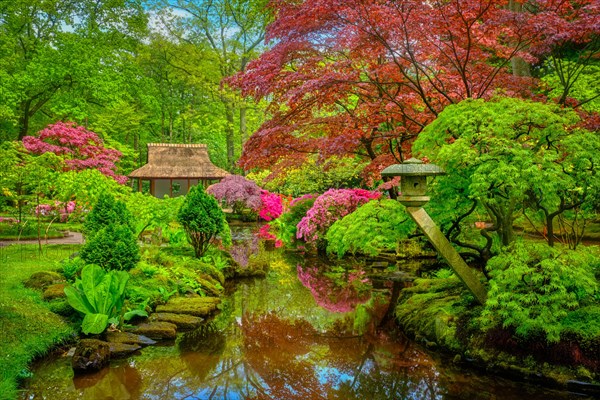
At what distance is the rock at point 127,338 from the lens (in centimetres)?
529

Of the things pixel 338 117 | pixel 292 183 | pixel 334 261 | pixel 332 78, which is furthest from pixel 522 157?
pixel 292 183

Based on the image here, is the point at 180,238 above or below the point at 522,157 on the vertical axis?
below

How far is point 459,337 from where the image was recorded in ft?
16.6

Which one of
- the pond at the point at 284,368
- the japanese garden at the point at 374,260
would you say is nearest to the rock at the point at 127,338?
the japanese garden at the point at 374,260

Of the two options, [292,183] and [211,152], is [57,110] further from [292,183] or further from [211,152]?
[211,152]

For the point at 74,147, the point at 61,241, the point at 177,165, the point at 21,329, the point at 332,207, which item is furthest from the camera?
the point at 177,165

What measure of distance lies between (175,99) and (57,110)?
1142 cm

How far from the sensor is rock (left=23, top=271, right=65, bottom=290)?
20.9 ft

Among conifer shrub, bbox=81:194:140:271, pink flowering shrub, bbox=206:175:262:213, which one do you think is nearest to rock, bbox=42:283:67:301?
conifer shrub, bbox=81:194:140:271

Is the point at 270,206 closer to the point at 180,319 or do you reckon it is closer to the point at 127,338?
the point at 180,319

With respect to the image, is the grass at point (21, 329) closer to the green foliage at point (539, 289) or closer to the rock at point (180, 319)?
the rock at point (180, 319)

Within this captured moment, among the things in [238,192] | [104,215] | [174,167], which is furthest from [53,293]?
[174,167]

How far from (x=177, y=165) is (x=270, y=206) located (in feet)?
21.9

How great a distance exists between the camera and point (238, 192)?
67.2 feet
